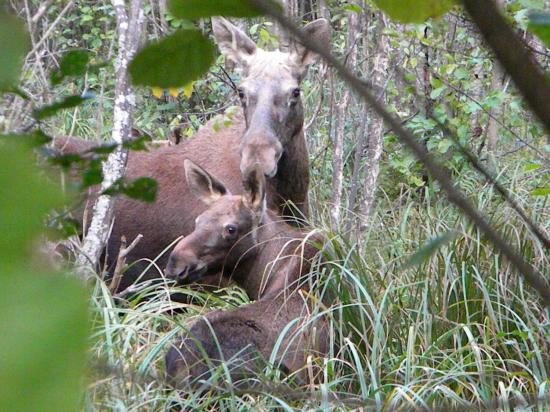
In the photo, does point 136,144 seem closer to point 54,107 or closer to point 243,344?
point 54,107

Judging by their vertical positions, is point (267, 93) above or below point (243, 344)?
above

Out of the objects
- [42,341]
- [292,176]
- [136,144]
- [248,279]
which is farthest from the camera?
[292,176]

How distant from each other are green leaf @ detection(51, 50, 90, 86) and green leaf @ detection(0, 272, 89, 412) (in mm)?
658

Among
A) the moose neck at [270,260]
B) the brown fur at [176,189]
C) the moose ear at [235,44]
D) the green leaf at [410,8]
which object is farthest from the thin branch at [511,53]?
the moose ear at [235,44]

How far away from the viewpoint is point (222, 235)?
5.64 meters

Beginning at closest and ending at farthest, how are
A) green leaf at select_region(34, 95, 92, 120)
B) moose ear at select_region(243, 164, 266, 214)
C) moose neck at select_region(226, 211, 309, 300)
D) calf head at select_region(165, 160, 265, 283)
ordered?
green leaf at select_region(34, 95, 92, 120)
moose neck at select_region(226, 211, 309, 300)
calf head at select_region(165, 160, 265, 283)
moose ear at select_region(243, 164, 266, 214)

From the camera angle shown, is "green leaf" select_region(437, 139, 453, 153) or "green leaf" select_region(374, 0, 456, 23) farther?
"green leaf" select_region(437, 139, 453, 153)

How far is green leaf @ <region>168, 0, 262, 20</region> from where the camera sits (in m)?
0.53

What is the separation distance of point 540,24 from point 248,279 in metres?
5.20

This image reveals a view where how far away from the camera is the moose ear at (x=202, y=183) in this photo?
19.4 feet

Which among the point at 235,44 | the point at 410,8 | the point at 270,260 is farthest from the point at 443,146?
the point at 410,8

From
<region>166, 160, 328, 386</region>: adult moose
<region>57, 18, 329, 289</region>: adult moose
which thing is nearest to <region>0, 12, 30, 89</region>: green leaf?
<region>166, 160, 328, 386</region>: adult moose

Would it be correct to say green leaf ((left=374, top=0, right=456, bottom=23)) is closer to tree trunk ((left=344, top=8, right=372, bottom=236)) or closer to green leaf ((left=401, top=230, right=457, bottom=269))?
green leaf ((left=401, top=230, right=457, bottom=269))

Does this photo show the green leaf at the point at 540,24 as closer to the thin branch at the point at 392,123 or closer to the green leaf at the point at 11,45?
the thin branch at the point at 392,123
